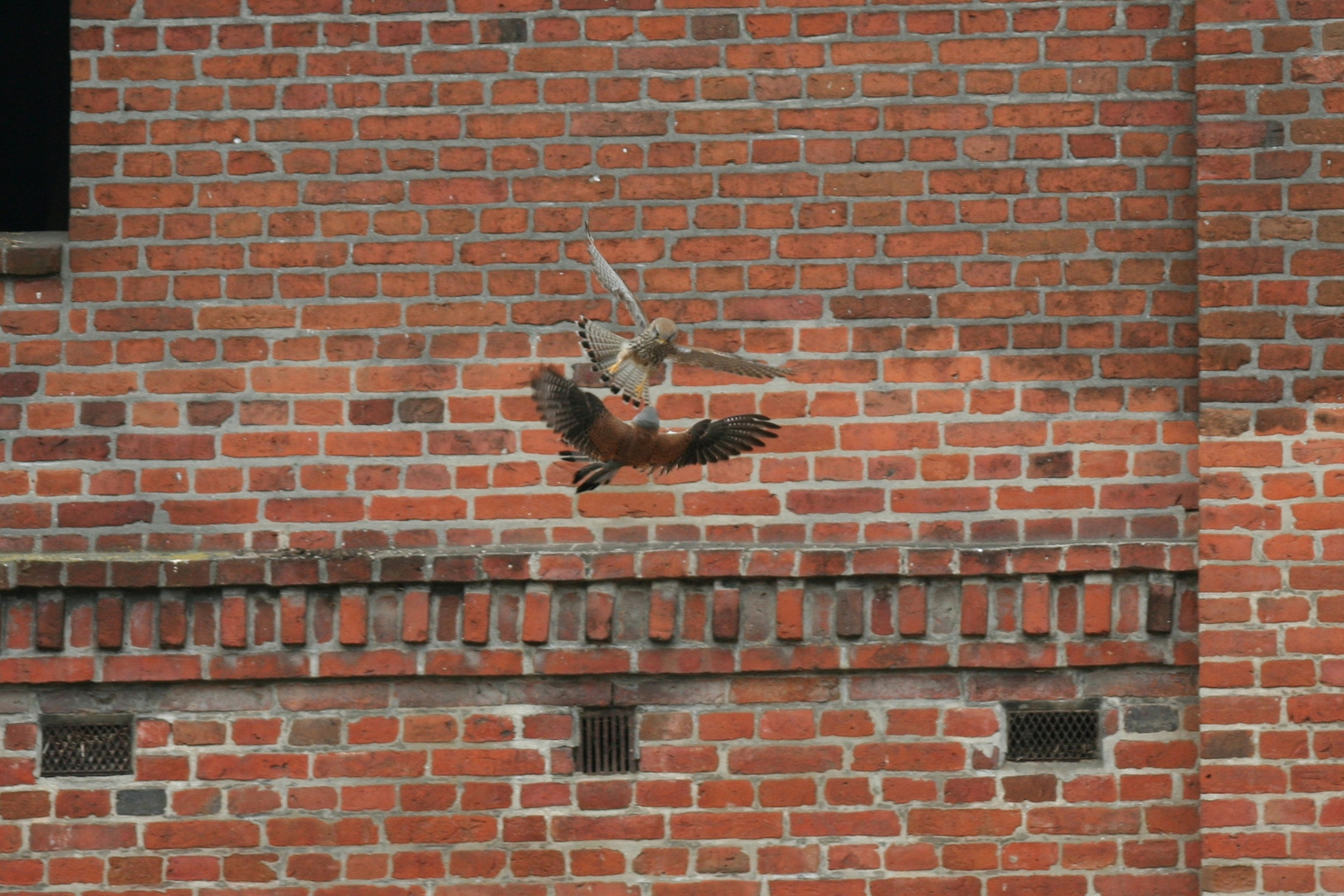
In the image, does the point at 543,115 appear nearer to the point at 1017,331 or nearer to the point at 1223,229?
the point at 1017,331

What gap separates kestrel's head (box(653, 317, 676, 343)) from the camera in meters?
3.83

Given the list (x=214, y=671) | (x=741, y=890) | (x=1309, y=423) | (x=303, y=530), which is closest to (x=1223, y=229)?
(x=1309, y=423)

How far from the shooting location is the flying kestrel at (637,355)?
393cm

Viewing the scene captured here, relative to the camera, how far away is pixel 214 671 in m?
4.52

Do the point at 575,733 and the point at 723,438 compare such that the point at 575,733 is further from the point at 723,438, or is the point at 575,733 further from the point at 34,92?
the point at 34,92

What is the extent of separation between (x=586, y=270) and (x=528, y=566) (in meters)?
0.87

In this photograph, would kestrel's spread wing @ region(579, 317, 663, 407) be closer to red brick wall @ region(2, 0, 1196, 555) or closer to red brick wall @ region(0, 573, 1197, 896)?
red brick wall @ region(2, 0, 1196, 555)

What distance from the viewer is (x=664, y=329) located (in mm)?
3834

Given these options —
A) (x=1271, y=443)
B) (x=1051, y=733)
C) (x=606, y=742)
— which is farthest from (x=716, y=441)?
(x=1271, y=443)

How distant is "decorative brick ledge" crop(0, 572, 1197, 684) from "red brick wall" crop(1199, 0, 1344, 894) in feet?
0.71

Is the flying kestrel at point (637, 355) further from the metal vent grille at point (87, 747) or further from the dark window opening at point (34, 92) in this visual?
the dark window opening at point (34, 92)

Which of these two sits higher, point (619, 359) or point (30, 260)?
point (30, 260)

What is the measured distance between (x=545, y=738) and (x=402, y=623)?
0.52 m

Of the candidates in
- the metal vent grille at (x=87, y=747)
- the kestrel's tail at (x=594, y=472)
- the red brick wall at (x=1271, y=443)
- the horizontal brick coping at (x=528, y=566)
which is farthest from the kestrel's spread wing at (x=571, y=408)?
the red brick wall at (x=1271, y=443)
